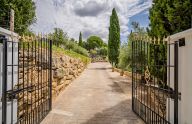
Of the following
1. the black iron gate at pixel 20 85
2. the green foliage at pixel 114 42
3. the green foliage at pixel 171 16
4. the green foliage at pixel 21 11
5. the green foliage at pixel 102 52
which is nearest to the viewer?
the black iron gate at pixel 20 85

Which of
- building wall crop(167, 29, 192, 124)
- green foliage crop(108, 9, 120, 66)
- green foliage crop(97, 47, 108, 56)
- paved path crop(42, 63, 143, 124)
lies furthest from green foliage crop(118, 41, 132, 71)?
green foliage crop(97, 47, 108, 56)

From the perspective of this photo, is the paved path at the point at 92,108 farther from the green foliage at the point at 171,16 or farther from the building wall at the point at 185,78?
the green foliage at the point at 171,16

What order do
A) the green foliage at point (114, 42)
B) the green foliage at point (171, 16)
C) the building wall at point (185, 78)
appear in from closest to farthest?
the building wall at point (185, 78) < the green foliage at point (171, 16) < the green foliage at point (114, 42)

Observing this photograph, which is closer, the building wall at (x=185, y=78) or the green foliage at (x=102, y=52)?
the building wall at (x=185, y=78)

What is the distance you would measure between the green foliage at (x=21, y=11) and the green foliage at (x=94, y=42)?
2504 inches

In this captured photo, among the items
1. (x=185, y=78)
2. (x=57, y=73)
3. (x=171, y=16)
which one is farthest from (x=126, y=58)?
(x=185, y=78)

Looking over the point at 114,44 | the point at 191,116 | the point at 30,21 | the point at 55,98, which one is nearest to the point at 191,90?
the point at 191,116

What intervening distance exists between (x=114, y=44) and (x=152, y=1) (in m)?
20.1

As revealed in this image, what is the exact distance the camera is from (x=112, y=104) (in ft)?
29.3

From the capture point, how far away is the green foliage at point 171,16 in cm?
670

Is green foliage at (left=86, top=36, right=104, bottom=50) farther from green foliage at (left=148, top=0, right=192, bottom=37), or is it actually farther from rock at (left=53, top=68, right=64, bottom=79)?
green foliage at (left=148, top=0, right=192, bottom=37)

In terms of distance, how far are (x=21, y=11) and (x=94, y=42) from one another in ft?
229

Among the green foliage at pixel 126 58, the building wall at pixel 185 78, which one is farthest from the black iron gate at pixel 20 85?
the green foliage at pixel 126 58

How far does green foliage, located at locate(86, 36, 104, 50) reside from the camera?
76375 millimetres
